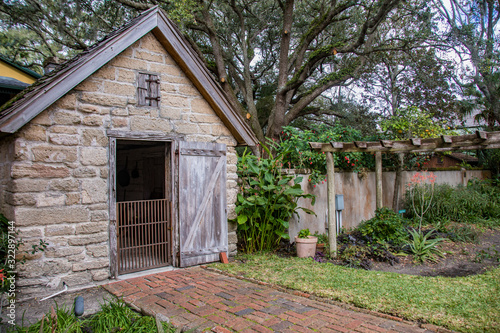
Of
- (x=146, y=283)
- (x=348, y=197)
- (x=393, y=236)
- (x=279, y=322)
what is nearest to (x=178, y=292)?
(x=146, y=283)

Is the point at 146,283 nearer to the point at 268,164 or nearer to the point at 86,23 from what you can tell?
the point at 268,164

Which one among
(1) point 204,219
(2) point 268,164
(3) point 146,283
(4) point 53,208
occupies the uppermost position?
(2) point 268,164

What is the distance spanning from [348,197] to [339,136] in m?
1.63

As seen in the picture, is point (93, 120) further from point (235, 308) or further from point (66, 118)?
point (235, 308)

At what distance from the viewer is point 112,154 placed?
549 centimetres

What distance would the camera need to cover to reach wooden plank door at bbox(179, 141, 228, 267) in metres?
6.14

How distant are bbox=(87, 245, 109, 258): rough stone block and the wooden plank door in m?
1.24

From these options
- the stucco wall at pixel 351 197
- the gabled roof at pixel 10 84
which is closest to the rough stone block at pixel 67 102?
the gabled roof at pixel 10 84

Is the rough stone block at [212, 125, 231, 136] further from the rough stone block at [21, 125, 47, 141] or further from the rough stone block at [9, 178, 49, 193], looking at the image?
the rough stone block at [9, 178, 49, 193]

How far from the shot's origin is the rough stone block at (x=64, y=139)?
198 inches

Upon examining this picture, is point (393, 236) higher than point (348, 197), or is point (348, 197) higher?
point (348, 197)

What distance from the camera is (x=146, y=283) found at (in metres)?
5.28

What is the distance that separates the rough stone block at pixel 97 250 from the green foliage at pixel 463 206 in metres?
8.48

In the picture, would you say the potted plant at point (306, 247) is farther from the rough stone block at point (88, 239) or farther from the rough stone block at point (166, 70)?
the rough stone block at point (166, 70)
